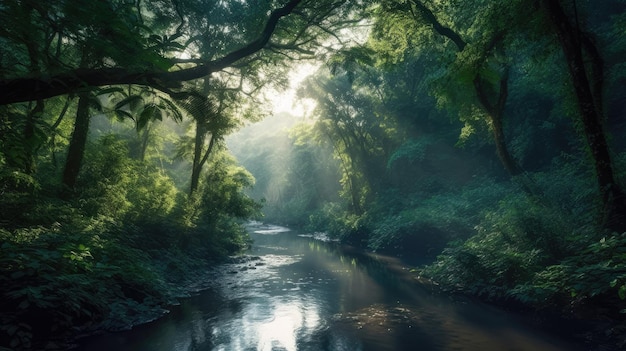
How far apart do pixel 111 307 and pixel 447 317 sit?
9404mm

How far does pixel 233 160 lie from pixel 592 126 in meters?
21.6

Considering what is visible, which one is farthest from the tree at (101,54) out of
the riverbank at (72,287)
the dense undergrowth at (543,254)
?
the dense undergrowth at (543,254)

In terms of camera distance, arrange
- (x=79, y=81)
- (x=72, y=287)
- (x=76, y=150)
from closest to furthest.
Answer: (x=79, y=81) → (x=72, y=287) → (x=76, y=150)

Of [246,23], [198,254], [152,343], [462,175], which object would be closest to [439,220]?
[462,175]

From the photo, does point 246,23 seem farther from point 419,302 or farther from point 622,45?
point 622,45

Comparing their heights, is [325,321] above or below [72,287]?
below

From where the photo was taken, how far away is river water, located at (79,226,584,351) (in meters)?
8.34

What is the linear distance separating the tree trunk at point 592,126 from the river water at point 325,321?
3.79m

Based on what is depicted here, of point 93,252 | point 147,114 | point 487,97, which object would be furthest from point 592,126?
point 93,252

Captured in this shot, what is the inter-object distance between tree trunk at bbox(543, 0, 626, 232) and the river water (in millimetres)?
3793

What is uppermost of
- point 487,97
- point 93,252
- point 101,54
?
point 487,97

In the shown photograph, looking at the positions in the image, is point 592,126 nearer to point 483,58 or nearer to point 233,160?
point 483,58

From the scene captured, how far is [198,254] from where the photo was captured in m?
18.4

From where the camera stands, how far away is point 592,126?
9367 millimetres
